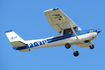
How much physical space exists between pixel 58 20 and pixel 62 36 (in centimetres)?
191

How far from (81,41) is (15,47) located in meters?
6.51

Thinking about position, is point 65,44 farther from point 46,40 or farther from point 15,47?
point 15,47

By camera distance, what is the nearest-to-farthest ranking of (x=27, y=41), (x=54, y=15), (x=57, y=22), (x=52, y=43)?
(x=54, y=15), (x=57, y=22), (x=52, y=43), (x=27, y=41)

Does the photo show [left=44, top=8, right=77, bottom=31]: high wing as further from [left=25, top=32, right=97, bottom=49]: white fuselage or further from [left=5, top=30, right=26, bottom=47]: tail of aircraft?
[left=5, top=30, right=26, bottom=47]: tail of aircraft

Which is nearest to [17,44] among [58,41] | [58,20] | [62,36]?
[58,41]

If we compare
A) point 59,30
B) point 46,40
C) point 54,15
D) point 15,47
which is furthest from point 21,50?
point 54,15

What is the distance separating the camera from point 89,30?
1955 centimetres

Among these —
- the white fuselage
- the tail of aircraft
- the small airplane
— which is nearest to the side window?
the small airplane

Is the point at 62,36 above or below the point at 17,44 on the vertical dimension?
above

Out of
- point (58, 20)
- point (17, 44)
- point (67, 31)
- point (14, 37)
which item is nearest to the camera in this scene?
point (58, 20)

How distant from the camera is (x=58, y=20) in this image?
18984 mm

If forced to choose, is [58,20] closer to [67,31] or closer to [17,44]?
[67,31]

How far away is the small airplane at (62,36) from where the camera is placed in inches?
733

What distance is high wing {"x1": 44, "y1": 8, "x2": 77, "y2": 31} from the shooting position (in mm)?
17695
